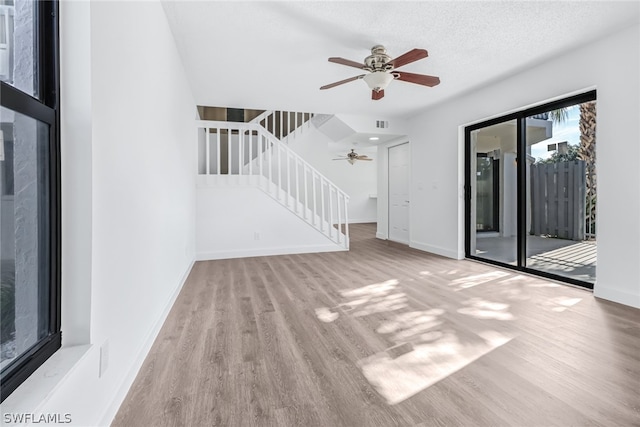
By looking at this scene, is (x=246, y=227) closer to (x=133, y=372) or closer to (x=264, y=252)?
(x=264, y=252)

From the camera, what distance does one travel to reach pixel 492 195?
528cm

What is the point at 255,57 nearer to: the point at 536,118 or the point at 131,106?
the point at 131,106

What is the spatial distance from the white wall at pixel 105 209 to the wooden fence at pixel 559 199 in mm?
4386

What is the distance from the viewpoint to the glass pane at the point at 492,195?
4.91 metres

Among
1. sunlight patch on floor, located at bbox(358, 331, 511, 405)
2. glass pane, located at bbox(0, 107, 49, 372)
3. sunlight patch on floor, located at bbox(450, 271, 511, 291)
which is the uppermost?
glass pane, located at bbox(0, 107, 49, 372)

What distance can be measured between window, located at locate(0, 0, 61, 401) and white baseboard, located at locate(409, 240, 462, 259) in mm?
5158

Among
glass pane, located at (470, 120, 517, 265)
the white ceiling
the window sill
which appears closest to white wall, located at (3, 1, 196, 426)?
the window sill

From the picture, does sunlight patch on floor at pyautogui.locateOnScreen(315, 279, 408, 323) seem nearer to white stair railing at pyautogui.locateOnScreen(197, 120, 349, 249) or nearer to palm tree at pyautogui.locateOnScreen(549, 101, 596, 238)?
palm tree at pyautogui.locateOnScreen(549, 101, 596, 238)

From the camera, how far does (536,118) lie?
4113 mm

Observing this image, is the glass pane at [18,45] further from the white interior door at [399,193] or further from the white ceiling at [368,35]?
the white interior door at [399,193]

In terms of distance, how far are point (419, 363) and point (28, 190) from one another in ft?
6.77

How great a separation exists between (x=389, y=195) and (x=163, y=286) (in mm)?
5698

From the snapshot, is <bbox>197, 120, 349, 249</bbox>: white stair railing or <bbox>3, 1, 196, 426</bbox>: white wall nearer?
<bbox>3, 1, 196, 426</bbox>: white wall

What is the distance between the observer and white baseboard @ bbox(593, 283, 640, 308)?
9.71 feet
